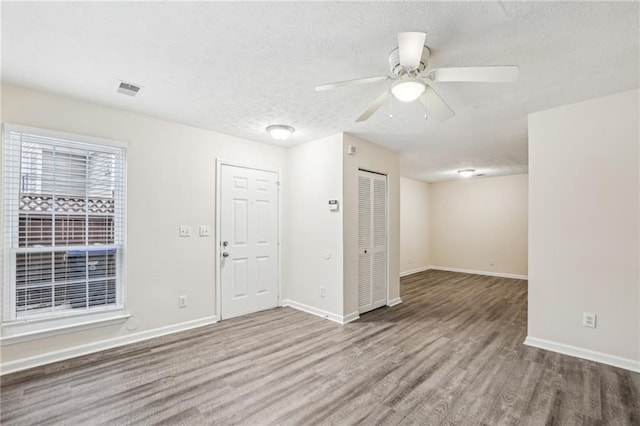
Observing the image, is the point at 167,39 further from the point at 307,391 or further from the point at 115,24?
the point at 307,391

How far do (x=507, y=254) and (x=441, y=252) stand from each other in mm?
1571

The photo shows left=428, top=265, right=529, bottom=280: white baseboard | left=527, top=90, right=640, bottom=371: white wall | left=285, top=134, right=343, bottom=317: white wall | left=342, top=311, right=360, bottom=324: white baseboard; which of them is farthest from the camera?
left=428, top=265, right=529, bottom=280: white baseboard

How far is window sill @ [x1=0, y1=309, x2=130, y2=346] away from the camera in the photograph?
8.10ft

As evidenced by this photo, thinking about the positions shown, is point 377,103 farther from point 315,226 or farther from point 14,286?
point 14,286

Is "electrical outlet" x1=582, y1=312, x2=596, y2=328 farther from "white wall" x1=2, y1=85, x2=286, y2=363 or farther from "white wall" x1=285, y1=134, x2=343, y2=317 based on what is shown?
"white wall" x1=2, y1=85, x2=286, y2=363

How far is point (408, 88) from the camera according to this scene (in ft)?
6.23

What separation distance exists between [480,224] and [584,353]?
4852 millimetres

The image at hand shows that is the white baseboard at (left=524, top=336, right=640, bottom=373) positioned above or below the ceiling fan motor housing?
below

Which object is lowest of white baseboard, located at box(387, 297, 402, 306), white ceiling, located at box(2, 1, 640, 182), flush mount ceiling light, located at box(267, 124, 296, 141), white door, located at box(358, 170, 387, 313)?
white baseboard, located at box(387, 297, 402, 306)

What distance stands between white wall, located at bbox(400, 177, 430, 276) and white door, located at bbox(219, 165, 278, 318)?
12.9 feet

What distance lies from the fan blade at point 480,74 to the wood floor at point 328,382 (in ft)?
7.15

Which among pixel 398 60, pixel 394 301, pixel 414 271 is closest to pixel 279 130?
pixel 398 60

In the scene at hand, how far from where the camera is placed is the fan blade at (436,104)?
2.04 metres

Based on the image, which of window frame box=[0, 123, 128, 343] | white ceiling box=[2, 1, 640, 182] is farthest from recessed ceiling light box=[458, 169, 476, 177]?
window frame box=[0, 123, 128, 343]
